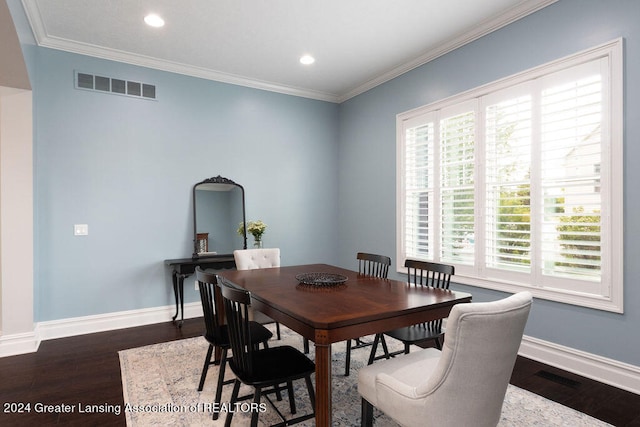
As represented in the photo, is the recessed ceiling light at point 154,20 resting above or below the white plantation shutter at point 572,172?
above

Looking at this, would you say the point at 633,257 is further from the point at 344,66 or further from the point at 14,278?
the point at 14,278

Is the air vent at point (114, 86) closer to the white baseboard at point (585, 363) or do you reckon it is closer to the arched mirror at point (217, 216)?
the arched mirror at point (217, 216)

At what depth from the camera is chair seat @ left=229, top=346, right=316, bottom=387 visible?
5.75ft

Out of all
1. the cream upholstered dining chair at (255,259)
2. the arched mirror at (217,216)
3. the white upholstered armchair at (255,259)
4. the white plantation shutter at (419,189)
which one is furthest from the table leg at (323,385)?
the arched mirror at (217,216)

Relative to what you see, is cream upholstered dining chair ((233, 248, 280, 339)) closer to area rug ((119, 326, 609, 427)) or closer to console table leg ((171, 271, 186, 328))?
area rug ((119, 326, 609, 427))

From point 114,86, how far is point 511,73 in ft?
13.7

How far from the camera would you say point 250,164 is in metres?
4.90

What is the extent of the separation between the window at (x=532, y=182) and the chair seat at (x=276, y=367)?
2284 millimetres

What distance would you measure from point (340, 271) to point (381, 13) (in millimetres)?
2368

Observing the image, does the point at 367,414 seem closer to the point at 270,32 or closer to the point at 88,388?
the point at 88,388

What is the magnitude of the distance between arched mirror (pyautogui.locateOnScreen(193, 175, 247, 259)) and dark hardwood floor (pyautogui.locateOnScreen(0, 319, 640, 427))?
4.52 ft

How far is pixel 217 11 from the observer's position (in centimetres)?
319

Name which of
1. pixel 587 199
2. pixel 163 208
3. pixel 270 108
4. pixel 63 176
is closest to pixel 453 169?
pixel 587 199

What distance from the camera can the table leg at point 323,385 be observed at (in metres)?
1.64
